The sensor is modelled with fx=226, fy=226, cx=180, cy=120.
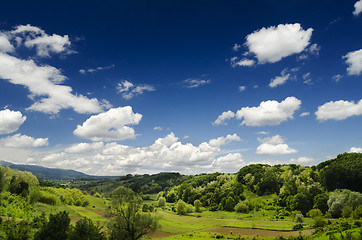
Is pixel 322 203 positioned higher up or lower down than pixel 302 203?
higher up

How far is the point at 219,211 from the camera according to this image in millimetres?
161500

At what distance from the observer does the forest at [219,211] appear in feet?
176

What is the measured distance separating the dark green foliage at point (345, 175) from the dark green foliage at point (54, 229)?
142m

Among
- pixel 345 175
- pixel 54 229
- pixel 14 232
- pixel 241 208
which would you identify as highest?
pixel 345 175

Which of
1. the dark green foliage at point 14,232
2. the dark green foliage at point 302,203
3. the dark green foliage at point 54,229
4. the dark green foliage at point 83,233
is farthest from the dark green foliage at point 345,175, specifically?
the dark green foliage at point 14,232

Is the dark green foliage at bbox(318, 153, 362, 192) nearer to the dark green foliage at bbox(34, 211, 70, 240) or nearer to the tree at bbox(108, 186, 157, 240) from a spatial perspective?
the tree at bbox(108, 186, 157, 240)

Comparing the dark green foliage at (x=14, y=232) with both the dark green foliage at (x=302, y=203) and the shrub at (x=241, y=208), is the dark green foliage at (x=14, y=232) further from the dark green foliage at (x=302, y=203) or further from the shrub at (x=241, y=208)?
the shrub at (x=241, y=208)

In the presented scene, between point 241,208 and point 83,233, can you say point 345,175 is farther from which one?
point 83,233

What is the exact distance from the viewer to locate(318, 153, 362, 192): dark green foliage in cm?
12479

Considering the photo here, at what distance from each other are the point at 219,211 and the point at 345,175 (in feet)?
267

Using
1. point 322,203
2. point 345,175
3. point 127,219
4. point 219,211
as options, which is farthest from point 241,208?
point 127,219

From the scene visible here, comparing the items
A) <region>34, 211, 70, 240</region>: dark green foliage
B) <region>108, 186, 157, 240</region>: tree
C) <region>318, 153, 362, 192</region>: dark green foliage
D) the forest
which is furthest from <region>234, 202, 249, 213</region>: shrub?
<region>34, 211, 70, 240</region>: dark green foliage

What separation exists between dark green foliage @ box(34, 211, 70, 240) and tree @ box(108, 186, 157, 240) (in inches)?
502

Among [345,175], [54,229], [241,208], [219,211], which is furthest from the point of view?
[219,211]
